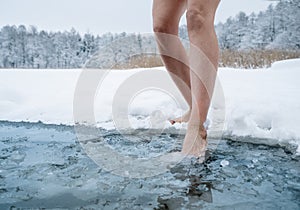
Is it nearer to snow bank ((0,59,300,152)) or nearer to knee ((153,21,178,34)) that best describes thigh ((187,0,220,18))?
knee ((153,21,178,34))

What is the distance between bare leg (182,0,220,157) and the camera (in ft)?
3.24

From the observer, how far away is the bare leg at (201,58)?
99 cm

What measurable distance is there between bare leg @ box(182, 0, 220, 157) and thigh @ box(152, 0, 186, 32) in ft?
0.81

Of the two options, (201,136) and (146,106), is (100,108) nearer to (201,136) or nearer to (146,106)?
(146,106)

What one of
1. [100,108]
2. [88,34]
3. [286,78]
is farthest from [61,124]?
[88,34]

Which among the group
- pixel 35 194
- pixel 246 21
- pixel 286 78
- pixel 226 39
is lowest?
pixel 35 194

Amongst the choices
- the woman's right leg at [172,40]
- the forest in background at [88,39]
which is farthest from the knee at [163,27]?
the forest in background at [88,39]

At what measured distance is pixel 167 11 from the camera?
127cm

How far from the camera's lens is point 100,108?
187cm

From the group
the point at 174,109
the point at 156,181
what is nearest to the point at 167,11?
the point at 174,109

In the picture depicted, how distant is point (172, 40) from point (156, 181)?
2.74 ft

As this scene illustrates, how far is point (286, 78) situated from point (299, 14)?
34461 mm

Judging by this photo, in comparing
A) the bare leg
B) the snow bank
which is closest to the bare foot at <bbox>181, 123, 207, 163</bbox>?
the bare leg

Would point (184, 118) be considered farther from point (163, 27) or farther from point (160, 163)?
point (160, 163)
